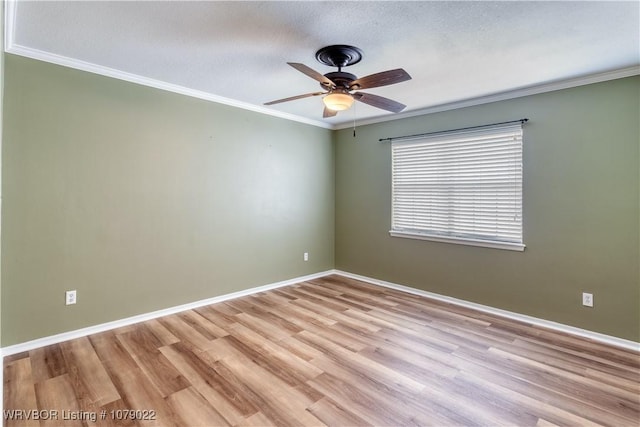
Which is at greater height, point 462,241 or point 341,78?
point 341,78

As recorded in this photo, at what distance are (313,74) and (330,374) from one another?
210 centimetres

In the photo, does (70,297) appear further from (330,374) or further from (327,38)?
(327,38)

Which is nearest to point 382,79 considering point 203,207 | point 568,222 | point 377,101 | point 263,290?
point 377,101

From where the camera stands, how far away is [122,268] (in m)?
3.10

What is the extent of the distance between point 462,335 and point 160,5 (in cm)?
345

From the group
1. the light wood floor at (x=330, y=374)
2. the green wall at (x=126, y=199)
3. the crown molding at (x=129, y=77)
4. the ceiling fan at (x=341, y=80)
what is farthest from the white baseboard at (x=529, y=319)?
the crown molding at (x=129, y=77)

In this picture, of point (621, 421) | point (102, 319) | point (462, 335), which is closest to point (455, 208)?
point (462, 335)

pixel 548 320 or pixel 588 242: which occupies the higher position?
pixel 588 242

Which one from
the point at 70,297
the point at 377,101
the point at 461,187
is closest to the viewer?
the point at 377,101

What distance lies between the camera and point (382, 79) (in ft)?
7.20

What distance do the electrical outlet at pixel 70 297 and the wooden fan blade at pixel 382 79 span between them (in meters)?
2.96

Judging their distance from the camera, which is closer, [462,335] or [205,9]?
[205,9]

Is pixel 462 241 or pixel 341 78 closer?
pixel 341 78

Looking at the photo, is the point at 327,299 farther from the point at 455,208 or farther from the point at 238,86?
the point at 238,86
